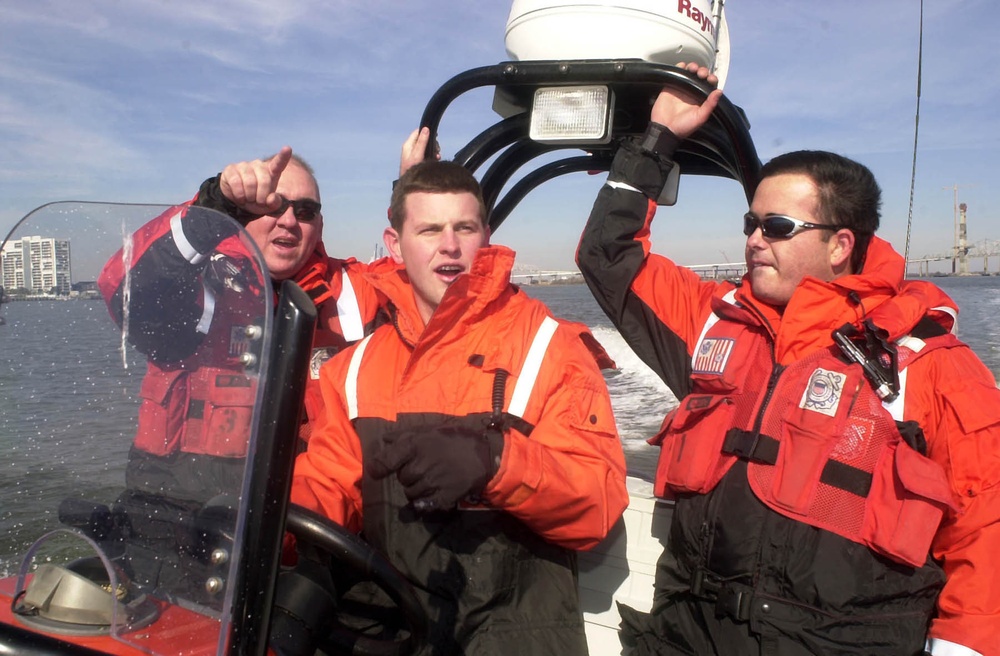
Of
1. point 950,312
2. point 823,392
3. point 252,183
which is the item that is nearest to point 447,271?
point 252,183

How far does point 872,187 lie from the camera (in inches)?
96.1

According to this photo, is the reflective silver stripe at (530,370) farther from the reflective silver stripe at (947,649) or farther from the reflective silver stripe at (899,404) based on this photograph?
the reflective silver stripe at (947,649)

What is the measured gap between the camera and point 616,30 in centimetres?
283

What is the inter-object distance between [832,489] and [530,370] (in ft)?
2.76

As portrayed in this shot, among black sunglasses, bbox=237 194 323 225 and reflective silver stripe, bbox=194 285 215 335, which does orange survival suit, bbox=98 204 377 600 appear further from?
black sunglasses, bbox=237 194 323 225

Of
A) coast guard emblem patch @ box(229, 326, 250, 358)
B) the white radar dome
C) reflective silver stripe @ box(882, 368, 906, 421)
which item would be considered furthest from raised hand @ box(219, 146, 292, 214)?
reflective silver stripe @ box(882, 368, 906, 421)

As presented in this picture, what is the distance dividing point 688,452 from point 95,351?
162cm

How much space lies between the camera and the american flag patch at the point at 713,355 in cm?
244

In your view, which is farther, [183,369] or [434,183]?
[434,183]

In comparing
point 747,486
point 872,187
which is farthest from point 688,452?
point 872,187

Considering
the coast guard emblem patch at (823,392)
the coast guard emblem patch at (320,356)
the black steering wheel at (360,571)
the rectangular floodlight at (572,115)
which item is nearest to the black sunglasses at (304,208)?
the coast guard emblem patch at (320,356)

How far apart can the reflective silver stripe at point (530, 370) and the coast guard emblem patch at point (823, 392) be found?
0.71 metres

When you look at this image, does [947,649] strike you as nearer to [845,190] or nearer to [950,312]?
[950,312]

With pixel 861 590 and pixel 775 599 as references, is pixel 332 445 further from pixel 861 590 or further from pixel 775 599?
pixel 861 590
